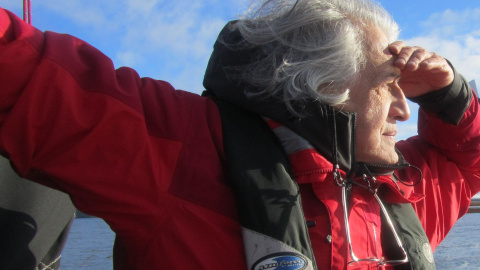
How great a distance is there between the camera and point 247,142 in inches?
52.9

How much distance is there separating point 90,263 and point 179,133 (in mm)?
4114

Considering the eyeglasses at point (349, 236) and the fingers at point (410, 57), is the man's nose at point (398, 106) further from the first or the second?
the eyeglasses at point (349, 236)

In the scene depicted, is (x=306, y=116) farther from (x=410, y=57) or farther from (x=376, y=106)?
(x=410, y=57)

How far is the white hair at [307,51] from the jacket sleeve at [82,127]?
14.9 inches

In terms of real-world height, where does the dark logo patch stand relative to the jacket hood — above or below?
below

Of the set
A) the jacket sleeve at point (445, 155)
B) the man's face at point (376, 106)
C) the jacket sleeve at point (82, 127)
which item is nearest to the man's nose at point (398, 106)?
the man's face at point (376, 106)

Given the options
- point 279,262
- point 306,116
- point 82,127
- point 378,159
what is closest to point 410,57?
point 378,159

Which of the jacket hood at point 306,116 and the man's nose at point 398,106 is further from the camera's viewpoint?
the man's nose at point 398,106

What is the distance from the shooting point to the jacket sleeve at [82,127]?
1036 mm

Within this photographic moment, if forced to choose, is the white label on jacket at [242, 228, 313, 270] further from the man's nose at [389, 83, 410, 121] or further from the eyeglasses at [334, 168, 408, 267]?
the man's nose at [389, 83, 410, 121]

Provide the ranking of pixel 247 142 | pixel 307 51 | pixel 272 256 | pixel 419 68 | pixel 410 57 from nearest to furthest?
pixel 272 256 < pixel 247 142 < pixel 307 51 < pixel 410 57 < pixel 419 68

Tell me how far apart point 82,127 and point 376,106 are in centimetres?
91

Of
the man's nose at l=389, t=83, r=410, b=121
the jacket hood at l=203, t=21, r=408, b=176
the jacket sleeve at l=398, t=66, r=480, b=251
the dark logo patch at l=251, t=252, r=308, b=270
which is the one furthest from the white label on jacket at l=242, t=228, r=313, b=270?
the jacket sleeve at l=398, t=66, r=480, b=251

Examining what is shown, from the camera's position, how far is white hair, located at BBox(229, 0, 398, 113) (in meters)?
1.45
